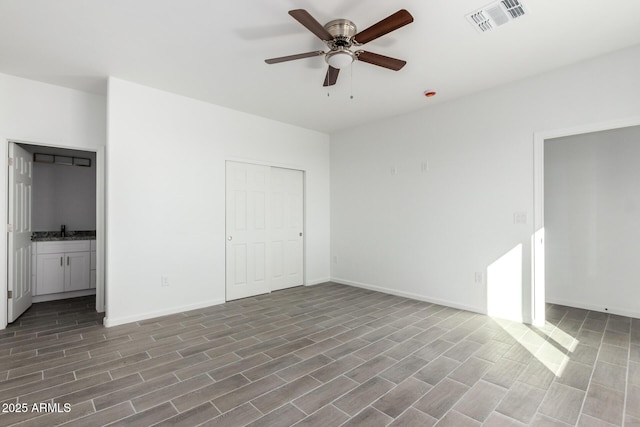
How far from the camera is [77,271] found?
4.78 meters

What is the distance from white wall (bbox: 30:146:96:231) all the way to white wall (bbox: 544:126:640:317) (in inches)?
292

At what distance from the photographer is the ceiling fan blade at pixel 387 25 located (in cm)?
204

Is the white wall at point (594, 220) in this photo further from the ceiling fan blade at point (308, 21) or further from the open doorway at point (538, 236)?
the ceiling fan blade at point (308, 21)

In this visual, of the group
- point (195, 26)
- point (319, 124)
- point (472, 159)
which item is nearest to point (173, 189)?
point (195, 26)

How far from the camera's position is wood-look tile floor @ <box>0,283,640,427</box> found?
76.7 inches

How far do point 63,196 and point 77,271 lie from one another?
139 centimetres

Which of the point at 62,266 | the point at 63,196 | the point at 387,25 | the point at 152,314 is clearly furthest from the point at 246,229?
the point at 387,25

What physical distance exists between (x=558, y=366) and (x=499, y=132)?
8.56ft

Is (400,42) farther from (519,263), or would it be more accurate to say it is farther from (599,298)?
(599,298)

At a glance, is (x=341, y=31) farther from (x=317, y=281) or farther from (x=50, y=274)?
(x=50, y=274)

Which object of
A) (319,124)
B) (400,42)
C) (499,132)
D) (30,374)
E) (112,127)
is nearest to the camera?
(30,374)

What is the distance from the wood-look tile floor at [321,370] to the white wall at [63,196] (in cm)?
193

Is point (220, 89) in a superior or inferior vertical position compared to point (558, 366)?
superior

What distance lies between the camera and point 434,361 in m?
2.65
